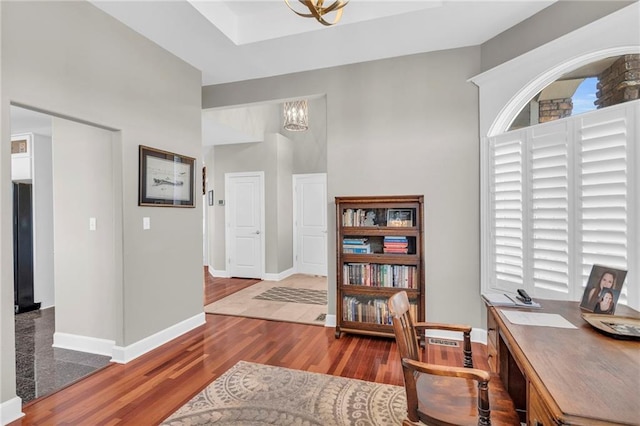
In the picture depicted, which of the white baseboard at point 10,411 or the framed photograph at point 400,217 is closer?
the white baseboard at point 10,411

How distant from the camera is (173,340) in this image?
10.6ft

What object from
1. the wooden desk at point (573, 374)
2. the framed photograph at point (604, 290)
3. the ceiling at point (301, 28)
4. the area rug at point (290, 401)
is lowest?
the area rug at point (290, 401)

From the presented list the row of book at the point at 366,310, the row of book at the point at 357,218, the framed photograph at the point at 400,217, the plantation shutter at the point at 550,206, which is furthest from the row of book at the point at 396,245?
the plantation shutter at the point at 550,206

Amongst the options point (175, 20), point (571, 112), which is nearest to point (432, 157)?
point (571, 112)

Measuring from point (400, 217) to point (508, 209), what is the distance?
976 mm

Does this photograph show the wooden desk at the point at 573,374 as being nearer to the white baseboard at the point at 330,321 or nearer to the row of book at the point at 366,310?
the row of book at the point at 366,310

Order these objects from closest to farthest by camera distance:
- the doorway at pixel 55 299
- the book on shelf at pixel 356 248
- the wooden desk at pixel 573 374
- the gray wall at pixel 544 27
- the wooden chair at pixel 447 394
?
the wooden desk at pixel 573 374 < the wooden chair at pixel 447 394 < the gray wall at pixel 544 27 < the doorway at pixel 55 299 < the book on shelf at pixel 356 248

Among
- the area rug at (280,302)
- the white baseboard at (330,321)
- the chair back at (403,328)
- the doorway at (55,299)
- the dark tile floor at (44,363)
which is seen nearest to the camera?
the chair back at (403,328)

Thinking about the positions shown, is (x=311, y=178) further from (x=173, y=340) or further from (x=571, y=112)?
(x=571, y=112)

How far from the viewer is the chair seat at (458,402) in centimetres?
130

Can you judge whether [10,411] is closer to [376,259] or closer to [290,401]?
[290,401]

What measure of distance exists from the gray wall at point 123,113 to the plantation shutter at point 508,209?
3.18 metres

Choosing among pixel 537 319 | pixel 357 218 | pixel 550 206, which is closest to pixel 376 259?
pixel 357 218

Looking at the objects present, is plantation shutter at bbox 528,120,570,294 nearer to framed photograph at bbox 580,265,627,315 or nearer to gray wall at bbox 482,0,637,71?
gray wall at bbox 482,0,637,71
